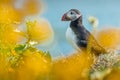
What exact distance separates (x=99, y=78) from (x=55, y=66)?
0.07 metres

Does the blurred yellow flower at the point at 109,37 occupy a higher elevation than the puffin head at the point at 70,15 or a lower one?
lower

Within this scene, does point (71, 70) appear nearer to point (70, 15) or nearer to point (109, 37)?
point (109, 37)

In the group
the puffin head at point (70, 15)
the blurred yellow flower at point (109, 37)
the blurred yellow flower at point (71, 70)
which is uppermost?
the puffin head at point (70, 15)

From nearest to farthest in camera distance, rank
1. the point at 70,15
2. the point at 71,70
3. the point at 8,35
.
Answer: the point at 71,70, the point at 8,35, the point at 70,15

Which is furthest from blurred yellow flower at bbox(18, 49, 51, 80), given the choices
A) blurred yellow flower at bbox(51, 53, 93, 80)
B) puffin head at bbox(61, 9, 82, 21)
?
puffin head at bbox(61, 9, 82, 21)

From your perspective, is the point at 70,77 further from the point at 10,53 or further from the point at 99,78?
the point at 10,53

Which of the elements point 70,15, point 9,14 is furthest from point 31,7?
point 70,15

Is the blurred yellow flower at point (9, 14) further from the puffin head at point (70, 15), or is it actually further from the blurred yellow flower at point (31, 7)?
the puffin head at point (70, 15)

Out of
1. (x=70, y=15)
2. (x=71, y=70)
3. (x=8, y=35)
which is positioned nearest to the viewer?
(x=71, y=70)

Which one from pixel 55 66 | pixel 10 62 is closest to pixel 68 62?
pixel 55 66

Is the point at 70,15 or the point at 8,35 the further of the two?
the point at 70,15

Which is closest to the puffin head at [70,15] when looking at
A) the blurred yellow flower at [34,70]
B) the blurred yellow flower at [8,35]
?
the blurred yellow flower at [8,35]

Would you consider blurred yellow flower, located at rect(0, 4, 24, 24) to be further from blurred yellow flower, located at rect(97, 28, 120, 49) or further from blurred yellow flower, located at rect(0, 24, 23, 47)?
blurred yellow flower, located at rect(97, 28, 120, 49)

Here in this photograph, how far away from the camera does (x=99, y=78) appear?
0.43 m
